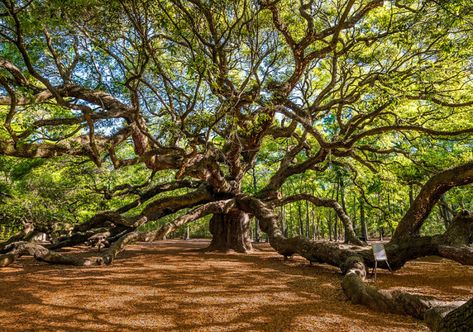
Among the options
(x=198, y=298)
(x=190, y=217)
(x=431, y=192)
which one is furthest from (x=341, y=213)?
(x=198, y=298)

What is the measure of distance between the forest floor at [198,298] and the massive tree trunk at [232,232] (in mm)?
4596

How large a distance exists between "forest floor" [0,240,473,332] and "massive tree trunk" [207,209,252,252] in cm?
460

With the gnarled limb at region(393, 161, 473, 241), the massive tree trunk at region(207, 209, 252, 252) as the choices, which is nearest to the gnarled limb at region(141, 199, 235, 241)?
the massive tree trunk at region(207, 209, 252, 252)

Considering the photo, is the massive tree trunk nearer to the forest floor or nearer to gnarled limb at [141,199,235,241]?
gnarled limb at [141,199,235,241]

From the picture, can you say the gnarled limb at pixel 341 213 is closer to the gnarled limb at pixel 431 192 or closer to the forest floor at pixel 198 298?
the forest floor at pixel 198 298

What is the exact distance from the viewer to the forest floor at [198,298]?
11.8 feet

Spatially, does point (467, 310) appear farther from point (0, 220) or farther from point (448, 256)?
point (0, 220)

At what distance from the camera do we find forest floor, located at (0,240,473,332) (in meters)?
3.60

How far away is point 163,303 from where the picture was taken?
14.7 ft

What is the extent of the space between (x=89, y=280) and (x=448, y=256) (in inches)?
286

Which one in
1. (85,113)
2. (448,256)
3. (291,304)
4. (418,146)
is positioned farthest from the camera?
(418,146)

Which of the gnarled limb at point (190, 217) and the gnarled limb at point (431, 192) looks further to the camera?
the gnarled limb at point (190, 217)

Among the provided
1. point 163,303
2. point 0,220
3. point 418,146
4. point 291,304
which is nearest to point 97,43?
point 163,303

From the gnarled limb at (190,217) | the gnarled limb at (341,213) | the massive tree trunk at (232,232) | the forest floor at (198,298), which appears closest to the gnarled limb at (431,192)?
the forest floor at (198,298)
